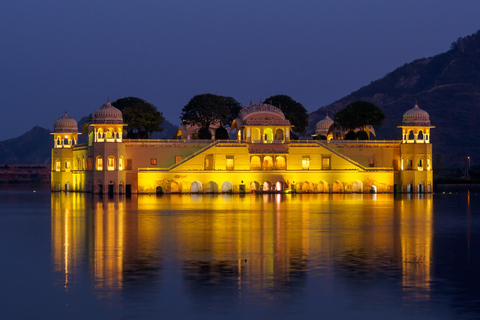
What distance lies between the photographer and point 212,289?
19188mm

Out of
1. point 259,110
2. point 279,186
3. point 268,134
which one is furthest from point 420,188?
point 259,110

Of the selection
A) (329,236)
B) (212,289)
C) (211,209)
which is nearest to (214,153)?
(211,209)

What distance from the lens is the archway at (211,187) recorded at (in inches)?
3546

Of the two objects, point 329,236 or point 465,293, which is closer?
point 465,293

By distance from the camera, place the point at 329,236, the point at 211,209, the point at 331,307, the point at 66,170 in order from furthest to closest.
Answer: the point at 66,170 < the point at 211,209 < the point at 329,236 < the point at 331,307

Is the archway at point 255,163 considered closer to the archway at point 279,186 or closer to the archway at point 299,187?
the archway at point 279,186

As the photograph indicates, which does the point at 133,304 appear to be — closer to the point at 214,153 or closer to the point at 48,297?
the point at 48,297

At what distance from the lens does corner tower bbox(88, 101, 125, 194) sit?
282 feet

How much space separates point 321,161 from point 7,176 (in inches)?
4277

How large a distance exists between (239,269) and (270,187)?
67.0m

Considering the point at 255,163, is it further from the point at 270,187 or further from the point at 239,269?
the point at 239,269

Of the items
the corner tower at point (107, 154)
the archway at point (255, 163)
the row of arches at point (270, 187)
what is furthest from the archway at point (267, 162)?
the corner tower at point (107, 154)

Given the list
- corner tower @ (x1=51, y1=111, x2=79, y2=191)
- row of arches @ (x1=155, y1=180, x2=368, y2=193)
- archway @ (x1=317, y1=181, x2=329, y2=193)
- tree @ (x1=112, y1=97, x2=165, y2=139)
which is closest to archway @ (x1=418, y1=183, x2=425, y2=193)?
row of arches @ (x1=155, y1=180, x2=368, y2=193)

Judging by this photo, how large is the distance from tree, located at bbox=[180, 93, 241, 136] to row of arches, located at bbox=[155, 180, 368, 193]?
14.0 m
